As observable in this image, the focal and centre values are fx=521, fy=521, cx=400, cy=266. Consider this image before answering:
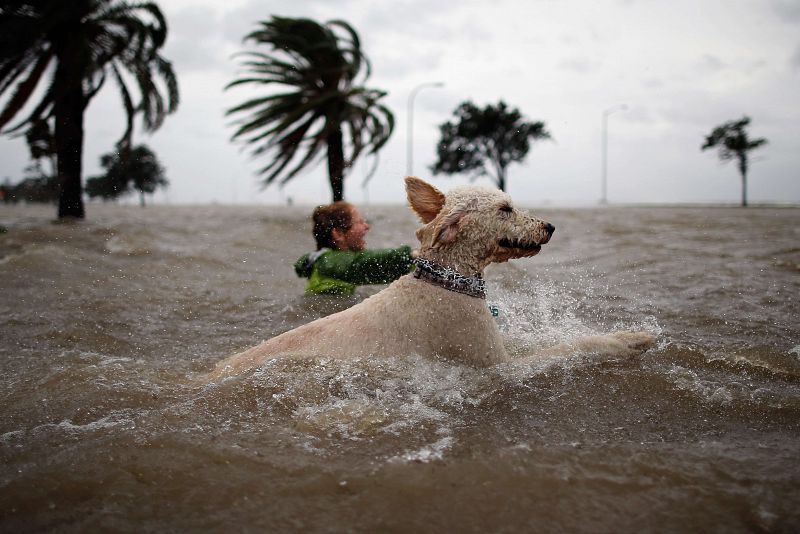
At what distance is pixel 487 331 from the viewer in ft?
11.8

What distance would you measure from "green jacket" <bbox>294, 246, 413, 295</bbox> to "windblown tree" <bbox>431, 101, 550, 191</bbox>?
45.8 m

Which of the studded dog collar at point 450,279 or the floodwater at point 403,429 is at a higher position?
the studded dog collar at point 450,279

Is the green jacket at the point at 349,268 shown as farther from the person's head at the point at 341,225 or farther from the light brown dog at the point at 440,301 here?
the light brown dog at the point at 440,301

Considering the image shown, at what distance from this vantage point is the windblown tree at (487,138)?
168 ft

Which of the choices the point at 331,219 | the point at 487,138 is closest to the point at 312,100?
the point at 331,219

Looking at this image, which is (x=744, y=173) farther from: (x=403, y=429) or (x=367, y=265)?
(x=403, y=429)

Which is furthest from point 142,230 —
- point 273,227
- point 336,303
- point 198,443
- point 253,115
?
point 198,443

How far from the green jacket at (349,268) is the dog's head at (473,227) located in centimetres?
177

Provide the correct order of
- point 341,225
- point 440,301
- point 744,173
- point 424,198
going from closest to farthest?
point 440,301
point 424,198
point 341,225
point 744,173

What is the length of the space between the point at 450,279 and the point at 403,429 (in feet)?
3.73

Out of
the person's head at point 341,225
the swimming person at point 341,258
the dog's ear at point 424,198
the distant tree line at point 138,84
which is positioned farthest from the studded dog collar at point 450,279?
the distant tree line at point 138,84

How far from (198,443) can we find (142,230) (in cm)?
1448

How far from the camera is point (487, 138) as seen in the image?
173 feet

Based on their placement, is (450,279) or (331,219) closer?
(450,279)
